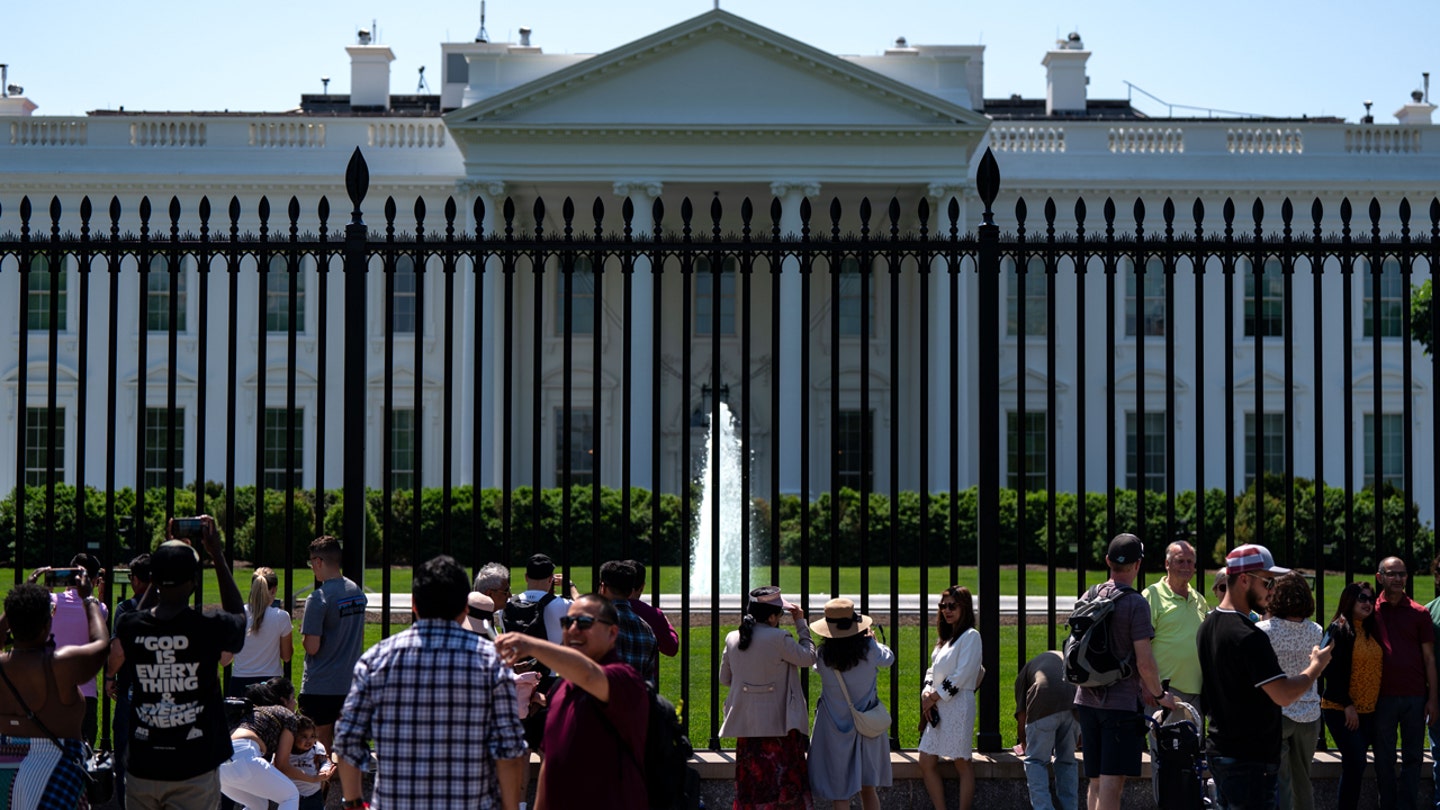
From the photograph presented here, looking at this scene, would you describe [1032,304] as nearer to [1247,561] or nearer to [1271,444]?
[1271,444]

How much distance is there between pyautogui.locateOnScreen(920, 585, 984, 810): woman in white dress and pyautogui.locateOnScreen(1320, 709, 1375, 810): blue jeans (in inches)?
68.2

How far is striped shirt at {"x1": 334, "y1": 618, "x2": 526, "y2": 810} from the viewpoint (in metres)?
5.07

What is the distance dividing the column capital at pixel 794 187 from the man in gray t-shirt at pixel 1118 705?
2569 centimetres

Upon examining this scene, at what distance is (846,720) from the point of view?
25.5 feet

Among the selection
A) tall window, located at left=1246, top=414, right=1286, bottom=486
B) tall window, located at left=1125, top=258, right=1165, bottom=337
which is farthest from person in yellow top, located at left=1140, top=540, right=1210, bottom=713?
tall window, located at left=1246, top=414, right=1286, bottom=486

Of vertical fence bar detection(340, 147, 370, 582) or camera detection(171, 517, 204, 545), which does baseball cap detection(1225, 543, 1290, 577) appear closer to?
vertical fence bar detection(340, 147, 370, 582)

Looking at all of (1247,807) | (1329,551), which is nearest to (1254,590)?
(1247,807)

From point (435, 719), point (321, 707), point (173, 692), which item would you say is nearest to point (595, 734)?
point (435, 719)

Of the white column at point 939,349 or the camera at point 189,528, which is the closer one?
the camera at point 189,528

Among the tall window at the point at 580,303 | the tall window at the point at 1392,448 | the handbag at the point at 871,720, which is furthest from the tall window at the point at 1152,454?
the handbag at the point at 871,720

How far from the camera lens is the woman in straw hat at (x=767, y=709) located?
297 inches

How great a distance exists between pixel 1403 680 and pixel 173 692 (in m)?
5.77

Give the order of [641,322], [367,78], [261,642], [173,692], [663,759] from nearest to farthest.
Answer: [663,759], [173,692], [261,642], [641,322], [367,78]

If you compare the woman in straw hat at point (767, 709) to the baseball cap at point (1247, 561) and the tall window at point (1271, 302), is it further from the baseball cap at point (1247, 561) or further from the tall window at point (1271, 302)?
the tall window at point (1271, 302)
